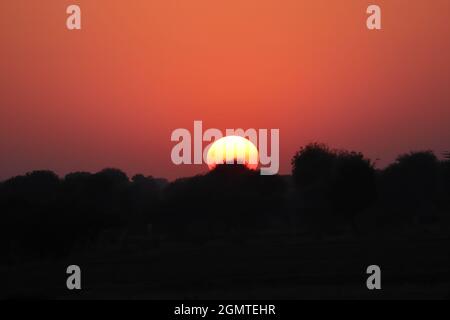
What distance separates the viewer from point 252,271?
63594mm

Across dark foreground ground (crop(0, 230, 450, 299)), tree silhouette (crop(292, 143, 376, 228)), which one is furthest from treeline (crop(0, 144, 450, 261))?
dark foreground ground (crop(0, 230, 450, 299))

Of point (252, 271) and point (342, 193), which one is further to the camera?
point (342, 193)

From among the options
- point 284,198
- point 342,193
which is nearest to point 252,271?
point 342,193

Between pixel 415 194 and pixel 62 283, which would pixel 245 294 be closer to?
pixel 62 283

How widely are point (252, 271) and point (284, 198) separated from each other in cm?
6737

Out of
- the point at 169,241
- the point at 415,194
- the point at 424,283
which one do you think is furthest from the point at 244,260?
the point at 415,194

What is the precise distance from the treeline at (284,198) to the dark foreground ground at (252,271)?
806cm

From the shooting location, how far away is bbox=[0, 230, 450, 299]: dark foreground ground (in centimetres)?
4759

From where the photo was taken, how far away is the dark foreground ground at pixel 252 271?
1874 inches

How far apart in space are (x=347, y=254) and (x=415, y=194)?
60.1 metres

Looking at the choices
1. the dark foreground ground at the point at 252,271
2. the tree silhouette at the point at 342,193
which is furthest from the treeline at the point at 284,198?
the dark foreground ground at the point at 252,271

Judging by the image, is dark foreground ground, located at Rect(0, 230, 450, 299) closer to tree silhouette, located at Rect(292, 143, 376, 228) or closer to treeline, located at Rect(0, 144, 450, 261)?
treeline, located at Rect(0, 144, 450, 261)

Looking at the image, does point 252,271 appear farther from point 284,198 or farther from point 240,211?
point 284,198

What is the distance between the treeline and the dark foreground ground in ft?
26.4
